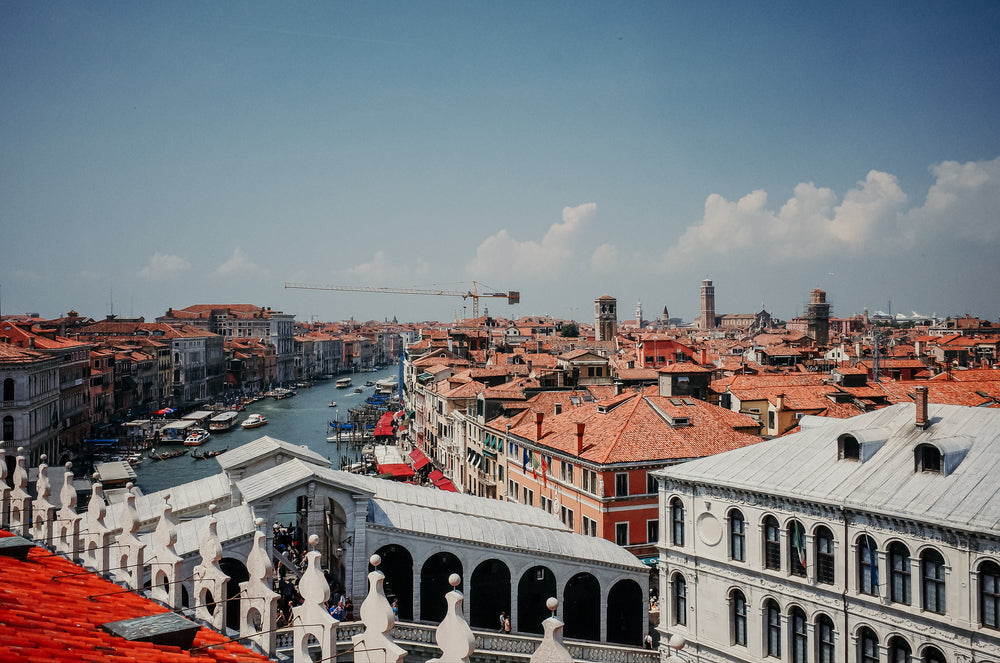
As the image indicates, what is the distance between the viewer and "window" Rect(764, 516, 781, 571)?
1520 centimetres

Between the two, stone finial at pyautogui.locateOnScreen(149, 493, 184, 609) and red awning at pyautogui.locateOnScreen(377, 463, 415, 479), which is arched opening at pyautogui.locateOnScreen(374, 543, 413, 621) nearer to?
stone finial at pyautogui.locateOnScreen(149, 493, 184, 609)

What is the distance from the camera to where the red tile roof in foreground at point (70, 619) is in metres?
3.76

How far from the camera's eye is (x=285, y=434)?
5906cm

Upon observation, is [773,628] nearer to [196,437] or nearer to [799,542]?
[799,542]

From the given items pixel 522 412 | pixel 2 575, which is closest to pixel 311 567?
pixel 2 575

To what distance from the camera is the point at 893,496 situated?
13516 mm

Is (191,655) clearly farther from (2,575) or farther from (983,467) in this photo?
(983,467)

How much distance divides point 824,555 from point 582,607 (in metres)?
5.72

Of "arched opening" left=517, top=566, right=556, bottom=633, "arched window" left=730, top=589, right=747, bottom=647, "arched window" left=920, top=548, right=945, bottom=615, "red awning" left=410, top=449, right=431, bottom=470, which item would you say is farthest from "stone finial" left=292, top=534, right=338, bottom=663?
"red awning" left=410, top=449, right=431, bottom=470

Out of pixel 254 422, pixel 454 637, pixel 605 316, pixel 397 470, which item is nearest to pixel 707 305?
pixel 605 316

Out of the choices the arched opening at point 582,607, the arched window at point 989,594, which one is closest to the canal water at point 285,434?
the arched opening at point 582,607

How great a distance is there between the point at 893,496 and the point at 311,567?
479 inches

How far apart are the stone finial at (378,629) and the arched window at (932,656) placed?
39.5ft

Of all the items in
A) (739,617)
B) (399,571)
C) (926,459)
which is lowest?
(739,617)
